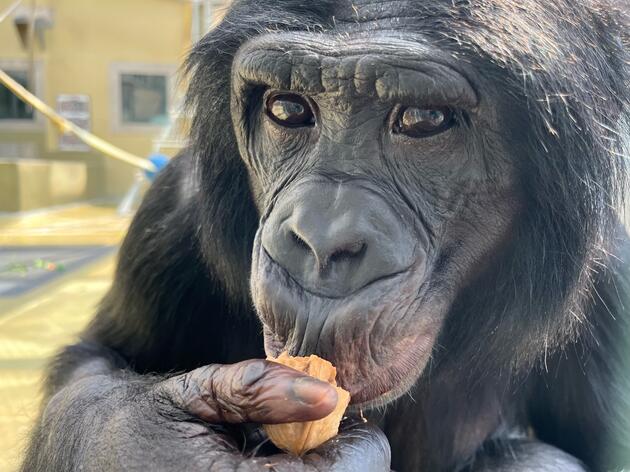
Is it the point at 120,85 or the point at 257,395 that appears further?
the point at 120,85

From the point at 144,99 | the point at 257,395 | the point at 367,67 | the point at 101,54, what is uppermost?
the point at 367,67

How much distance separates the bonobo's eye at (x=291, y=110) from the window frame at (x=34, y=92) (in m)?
14.4

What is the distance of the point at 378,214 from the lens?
1.71 m

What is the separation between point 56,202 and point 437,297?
1203cm

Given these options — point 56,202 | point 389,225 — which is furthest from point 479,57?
point 56,202

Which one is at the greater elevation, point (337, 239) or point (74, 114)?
point (337, 239)

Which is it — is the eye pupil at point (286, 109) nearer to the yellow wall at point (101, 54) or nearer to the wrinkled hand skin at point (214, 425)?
the wrinkled hand skin at point (214, 425)

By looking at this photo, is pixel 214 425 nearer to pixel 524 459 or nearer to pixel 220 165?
pixel 220 165

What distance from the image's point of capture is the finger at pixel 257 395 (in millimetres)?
1504

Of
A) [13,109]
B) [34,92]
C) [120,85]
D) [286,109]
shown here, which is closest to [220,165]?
[286,109]

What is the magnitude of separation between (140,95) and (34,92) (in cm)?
221

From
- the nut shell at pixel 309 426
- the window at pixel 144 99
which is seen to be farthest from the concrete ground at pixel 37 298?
the window at pixel 144 99

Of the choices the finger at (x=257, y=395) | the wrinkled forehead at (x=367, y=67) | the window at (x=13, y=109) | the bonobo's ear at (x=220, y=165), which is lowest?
the window at (x=13, y=109)

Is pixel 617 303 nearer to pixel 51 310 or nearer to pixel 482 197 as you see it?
pixel 482 197
